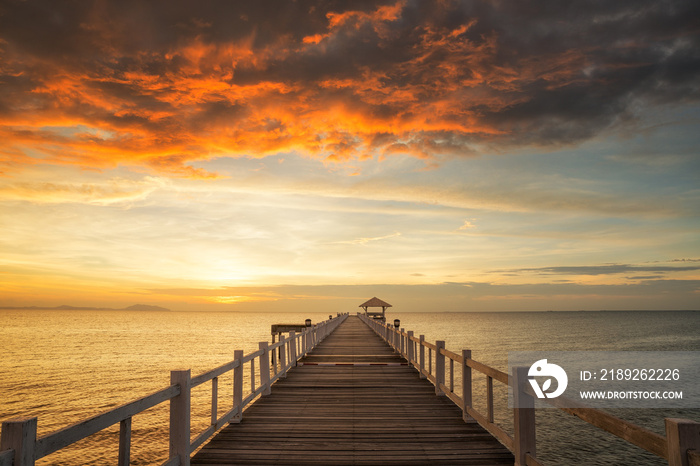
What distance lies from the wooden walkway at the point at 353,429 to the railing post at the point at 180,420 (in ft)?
2.00

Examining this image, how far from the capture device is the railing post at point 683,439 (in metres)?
2.92

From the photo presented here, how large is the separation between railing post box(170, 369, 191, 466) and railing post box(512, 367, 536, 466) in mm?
4025

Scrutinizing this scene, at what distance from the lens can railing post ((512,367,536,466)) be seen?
5.45 meters

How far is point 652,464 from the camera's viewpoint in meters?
17.1

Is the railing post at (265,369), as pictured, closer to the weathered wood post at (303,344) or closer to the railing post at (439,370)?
the railing post at (439,370)

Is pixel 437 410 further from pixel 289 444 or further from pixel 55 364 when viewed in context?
pixel 55 364

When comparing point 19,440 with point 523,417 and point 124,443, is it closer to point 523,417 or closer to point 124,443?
point 124,443

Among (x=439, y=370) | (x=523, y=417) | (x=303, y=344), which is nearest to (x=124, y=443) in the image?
(x=523, y=417)

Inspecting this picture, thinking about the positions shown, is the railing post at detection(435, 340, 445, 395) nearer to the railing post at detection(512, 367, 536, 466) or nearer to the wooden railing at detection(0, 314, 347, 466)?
the wooden railing at detection(0, 314, 347, 466)

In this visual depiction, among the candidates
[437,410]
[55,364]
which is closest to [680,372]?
[437,410]

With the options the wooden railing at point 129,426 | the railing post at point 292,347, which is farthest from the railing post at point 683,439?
the railing post at point 292,347

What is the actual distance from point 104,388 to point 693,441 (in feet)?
125

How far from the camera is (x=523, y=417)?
5.54 meters

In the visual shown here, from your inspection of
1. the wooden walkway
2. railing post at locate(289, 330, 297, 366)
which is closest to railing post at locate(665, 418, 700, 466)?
the wooden walkway
